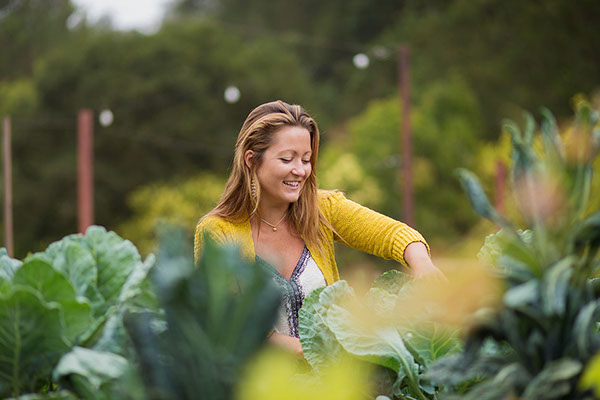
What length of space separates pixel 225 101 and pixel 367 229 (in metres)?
22.5

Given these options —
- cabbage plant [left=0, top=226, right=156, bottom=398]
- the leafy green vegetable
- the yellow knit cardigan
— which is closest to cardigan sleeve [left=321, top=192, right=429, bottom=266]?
the yellow knit cardigan

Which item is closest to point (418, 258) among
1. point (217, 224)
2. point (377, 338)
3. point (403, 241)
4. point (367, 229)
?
point (403, 241)

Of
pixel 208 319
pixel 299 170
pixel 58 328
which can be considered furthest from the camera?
pixel 299 170

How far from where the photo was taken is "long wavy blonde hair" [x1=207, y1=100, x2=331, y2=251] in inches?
82.5

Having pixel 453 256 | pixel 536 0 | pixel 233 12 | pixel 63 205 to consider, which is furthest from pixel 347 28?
pixel 453 256

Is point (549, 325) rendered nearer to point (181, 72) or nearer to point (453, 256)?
point (453, 256)

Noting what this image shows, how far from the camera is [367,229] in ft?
6.13

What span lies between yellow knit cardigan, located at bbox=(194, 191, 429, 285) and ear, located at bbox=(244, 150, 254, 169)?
177 millimetres

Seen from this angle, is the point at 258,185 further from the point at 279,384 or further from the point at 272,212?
the point at 279,384

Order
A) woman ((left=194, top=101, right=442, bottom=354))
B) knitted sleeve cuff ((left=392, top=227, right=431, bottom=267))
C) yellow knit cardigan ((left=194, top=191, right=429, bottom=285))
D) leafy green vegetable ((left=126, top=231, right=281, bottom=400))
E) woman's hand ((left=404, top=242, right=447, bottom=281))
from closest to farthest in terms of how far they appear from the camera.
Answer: leafy green vegetable ((left=126, top=231, right=281, bottom=400)) → woman's hand ((left=404, top=242, right=447, bottom=281)) → knitted sleeve cuff ((left=392, top=227, right=431, bottom=267)) → yellow knit cardigan ((left=194, top=191, right=429, bottom=285)) → woman ((left=194, top=101, right=442, bottom=354))

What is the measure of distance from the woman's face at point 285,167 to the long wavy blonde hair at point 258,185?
0.03 metres

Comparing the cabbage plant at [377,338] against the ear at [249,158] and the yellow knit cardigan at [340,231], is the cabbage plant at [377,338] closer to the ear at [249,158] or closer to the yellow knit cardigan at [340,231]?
the yellow knit cardigan at [340,231]

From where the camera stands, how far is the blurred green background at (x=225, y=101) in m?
21.6

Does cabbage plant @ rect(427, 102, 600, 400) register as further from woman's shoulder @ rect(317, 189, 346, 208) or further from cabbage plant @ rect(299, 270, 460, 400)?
woman's shoulder @ rect(317, 189, 346, 208)
